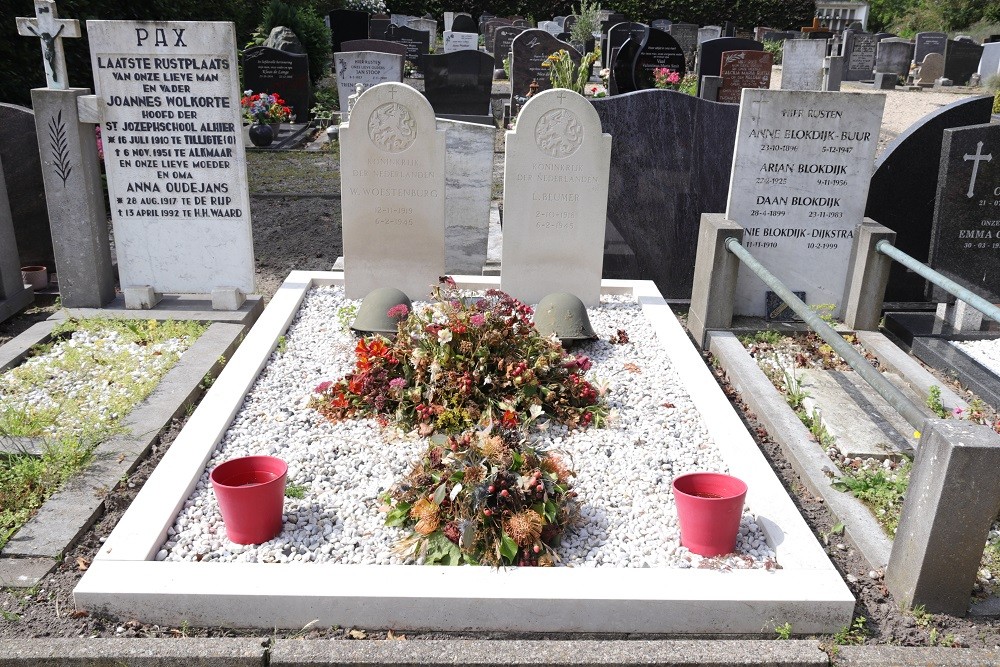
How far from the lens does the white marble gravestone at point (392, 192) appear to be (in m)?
5.48

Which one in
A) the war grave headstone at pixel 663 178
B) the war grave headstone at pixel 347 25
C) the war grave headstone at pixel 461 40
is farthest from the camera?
the war grave headstone at pixel 347 25

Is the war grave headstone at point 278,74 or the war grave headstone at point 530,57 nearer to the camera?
the war grave headstone at point 278,74

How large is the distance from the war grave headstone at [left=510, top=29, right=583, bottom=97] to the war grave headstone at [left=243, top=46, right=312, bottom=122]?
3.93 m

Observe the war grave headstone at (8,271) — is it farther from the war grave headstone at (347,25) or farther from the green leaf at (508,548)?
the war grave headstone at (347,25)

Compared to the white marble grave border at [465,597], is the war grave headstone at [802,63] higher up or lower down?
higher up

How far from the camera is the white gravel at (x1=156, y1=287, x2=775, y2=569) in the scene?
3.22 m

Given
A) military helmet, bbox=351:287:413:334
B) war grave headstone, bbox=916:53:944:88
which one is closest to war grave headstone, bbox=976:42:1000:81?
war grave headstone, bbox=916:53:944:88

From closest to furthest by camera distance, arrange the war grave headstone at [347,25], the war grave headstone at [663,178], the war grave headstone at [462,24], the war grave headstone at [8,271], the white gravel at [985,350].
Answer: the white gravel at [985,350]
the war grave headstone at [8,271]
the war grave headstone at [663,178]
the war grave headstone at [347,25]
the war grave headstone at [462,24]

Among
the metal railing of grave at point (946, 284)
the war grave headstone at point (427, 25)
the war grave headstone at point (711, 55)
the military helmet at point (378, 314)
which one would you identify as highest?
the war grave headstone at point (427, 25)

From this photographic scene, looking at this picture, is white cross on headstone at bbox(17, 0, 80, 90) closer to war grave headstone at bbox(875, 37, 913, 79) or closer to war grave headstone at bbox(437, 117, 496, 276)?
war grave headstone at bbox(437, 117, 496, 276)

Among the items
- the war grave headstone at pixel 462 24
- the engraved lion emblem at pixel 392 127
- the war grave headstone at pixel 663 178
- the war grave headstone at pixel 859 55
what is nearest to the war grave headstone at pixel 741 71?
the war grave headstone at pixel 663 178

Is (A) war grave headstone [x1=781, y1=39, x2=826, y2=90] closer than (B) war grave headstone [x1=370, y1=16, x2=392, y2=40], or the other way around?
(A) war grave headstone [x1=781, y1=39, x2=826, y2=90]

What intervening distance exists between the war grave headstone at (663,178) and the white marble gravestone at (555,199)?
92 cm

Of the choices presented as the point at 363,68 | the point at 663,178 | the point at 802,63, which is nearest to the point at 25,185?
the point at 663,178
